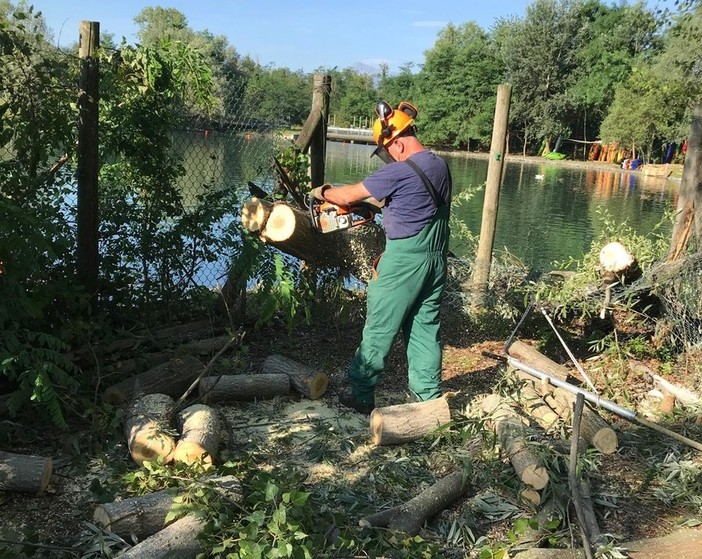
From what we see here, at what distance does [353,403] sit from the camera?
4.74 meters

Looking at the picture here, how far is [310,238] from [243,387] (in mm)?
1227

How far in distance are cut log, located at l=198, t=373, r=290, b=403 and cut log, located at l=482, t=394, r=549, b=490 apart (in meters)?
1.49

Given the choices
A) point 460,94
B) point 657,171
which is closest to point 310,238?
point 657,171

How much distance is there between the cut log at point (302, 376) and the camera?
4.91m

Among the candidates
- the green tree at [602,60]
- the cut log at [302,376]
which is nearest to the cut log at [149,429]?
the cut log at [302,376]

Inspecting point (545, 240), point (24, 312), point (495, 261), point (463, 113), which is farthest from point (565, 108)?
point (24, 312)

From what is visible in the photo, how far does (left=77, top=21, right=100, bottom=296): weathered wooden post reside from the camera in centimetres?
458

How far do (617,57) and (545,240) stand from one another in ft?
129

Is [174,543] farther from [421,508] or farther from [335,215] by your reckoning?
[335,215]

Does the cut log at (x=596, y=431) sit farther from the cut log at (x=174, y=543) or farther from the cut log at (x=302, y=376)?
the cut log at (x=174, y=543)

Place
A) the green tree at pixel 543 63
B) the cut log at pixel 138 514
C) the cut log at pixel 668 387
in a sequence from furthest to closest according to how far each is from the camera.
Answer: the green tree at pixel 543 63
the cut log at pixel 668 387
the cut log at pixel 138 514

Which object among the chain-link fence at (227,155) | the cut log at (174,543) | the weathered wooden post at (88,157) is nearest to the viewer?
the cut log at (174,543)

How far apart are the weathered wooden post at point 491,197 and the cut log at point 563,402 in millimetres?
705

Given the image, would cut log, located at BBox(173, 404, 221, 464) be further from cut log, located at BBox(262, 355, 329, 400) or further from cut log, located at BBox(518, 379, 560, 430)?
cut log, located at BBox(518, 379, 560, 430)
